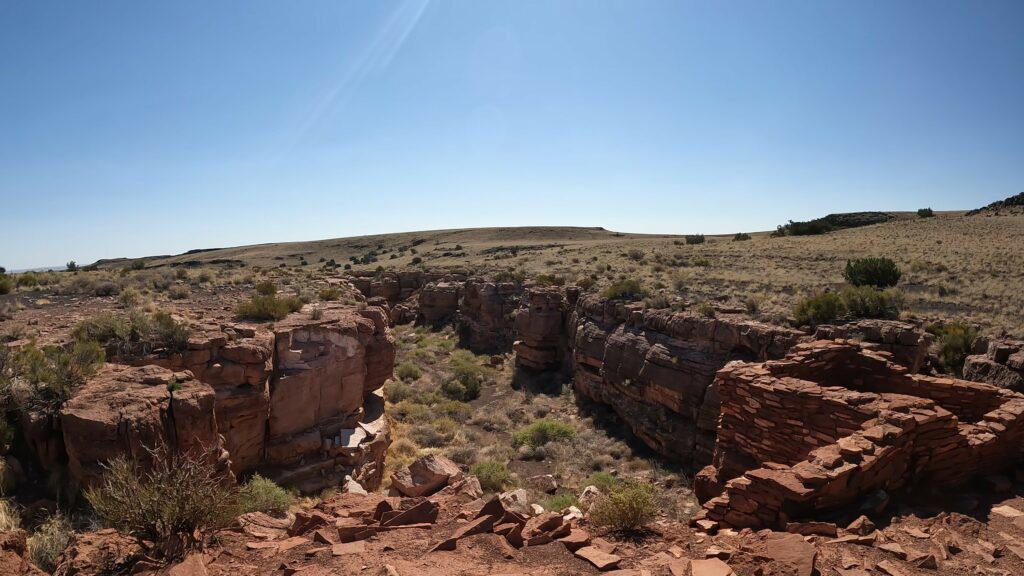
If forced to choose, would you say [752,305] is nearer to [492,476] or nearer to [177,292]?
[492,476]

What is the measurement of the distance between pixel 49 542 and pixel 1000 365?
1567cm

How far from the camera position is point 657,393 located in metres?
15.3

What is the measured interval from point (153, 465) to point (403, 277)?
31536mm

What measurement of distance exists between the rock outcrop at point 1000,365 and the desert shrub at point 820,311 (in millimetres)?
3131

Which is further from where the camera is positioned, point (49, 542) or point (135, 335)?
point (135, 335)

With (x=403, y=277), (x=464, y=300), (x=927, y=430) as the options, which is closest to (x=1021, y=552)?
(x=927, y=430)

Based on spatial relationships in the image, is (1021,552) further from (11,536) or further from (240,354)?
(240,354)

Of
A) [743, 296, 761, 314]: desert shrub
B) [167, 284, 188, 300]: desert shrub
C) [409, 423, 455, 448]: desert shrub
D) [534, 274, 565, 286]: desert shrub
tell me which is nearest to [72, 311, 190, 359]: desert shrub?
[167, 284, 188, 300]: desert shrub

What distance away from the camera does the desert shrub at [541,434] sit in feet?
49.8

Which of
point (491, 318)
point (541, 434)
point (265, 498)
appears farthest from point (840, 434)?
point (491, 318)

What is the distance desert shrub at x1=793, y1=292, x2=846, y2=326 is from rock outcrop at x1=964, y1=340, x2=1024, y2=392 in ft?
10.3

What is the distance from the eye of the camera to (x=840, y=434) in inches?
310

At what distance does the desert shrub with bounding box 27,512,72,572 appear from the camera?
4.99m

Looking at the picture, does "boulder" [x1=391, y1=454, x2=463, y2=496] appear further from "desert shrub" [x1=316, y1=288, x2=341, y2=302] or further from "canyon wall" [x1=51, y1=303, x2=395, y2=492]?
"desert shrub" [x1=316, y1=288, x2=341, y2=302]
